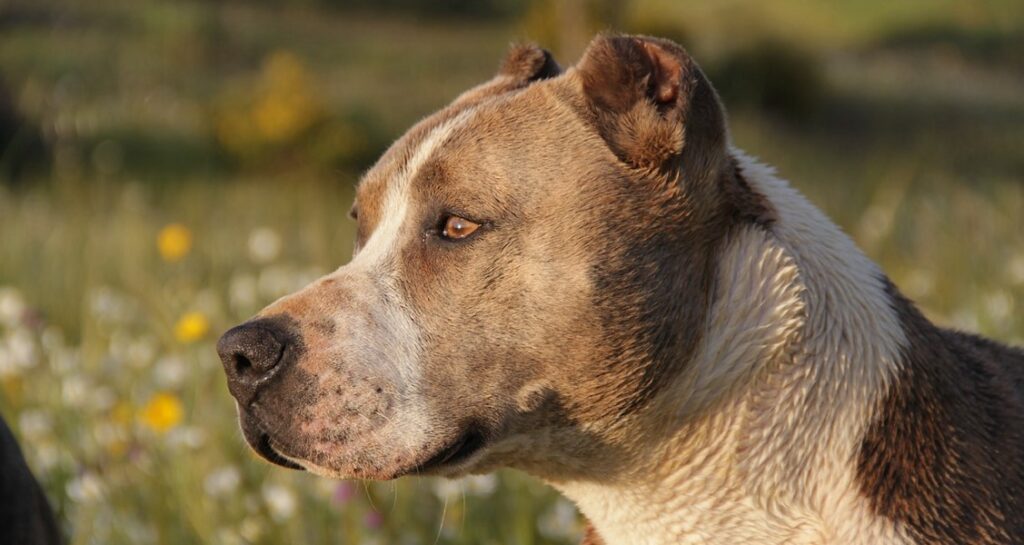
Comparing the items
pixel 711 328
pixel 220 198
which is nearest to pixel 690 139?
pixel 711 328

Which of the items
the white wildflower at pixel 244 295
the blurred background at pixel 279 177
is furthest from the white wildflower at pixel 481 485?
the white wildflower at pixel 244 295

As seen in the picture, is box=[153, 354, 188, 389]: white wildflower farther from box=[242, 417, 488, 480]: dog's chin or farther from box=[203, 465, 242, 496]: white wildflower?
box=[242, 417, 488, 480]: dog's chin

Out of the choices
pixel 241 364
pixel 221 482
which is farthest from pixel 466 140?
pixel 221 482

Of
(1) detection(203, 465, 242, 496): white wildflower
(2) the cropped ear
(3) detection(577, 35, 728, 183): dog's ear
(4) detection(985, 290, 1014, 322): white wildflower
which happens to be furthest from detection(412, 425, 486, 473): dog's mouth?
(4) detection(985, 290, 1014, 322): white wildflower

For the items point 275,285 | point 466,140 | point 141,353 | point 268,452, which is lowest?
point 275,285

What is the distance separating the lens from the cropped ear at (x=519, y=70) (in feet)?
10.7

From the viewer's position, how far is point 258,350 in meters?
2.61

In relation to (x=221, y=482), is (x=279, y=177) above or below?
below

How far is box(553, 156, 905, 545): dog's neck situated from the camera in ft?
8.64

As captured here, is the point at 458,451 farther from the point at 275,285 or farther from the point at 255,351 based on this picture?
the point at 275,285

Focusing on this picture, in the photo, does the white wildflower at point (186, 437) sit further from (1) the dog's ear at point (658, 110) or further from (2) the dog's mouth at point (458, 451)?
Result: (1) the dog's ear at point (658, 110)

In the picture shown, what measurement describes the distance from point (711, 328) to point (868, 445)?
41 centimetres

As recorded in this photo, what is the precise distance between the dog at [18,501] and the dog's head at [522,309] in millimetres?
651

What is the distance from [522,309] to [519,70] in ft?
3.13
